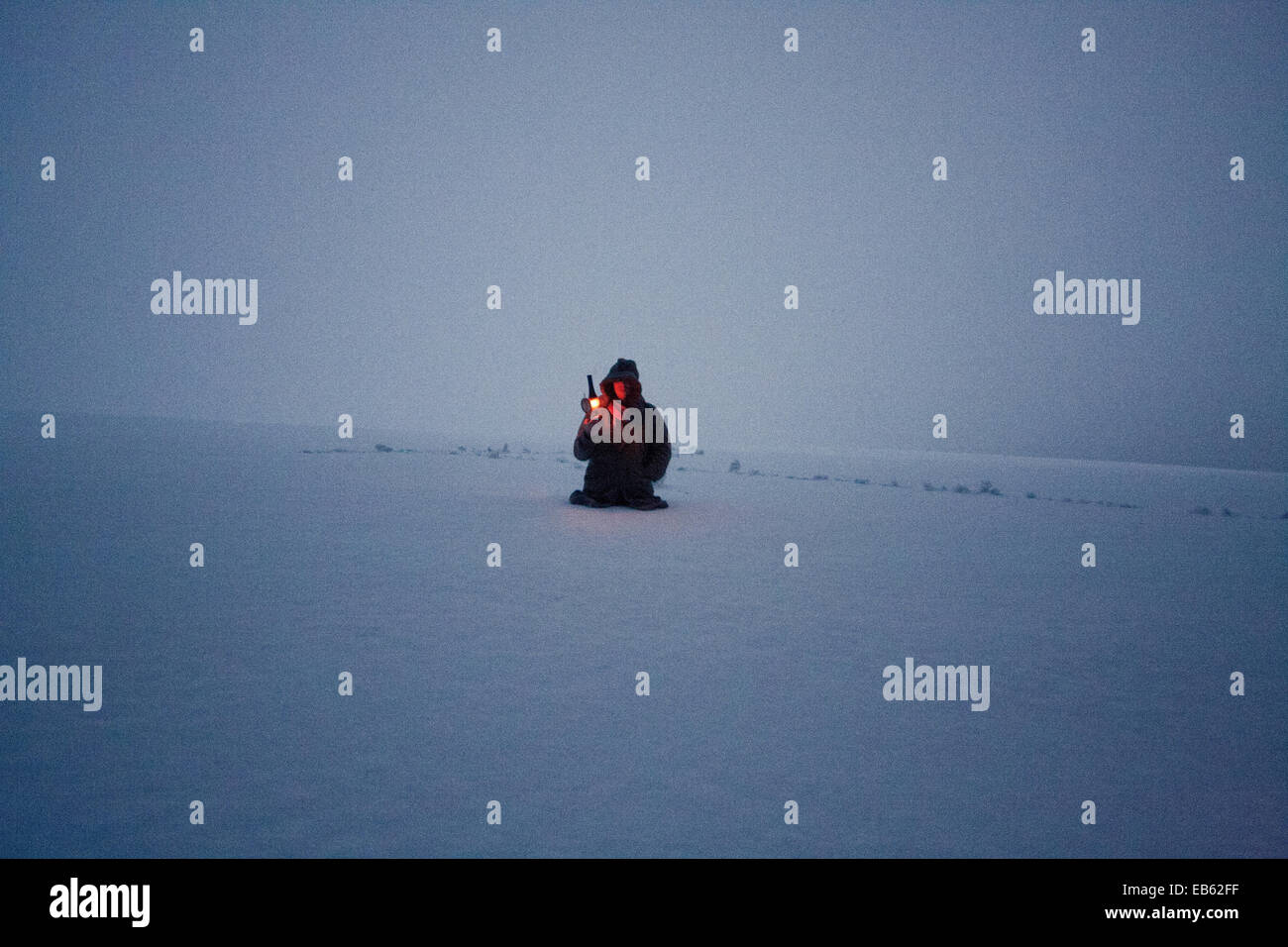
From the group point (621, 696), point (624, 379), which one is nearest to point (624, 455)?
point (624, 379)

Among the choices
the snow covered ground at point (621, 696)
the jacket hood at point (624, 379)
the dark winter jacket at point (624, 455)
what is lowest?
the snow covered ground at point (621, 696)

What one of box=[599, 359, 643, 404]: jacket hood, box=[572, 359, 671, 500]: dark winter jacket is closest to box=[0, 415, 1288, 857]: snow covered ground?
box=[572, 359, 671, 500]: dark winter jacket

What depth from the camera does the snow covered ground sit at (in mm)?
2770

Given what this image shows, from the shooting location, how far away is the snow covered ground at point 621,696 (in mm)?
2770

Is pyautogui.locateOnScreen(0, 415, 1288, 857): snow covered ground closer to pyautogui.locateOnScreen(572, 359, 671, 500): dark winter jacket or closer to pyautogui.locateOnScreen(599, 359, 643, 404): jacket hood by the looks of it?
pyautogui.locateOnScreen(572, 359, 671, 500): dark winter jacket

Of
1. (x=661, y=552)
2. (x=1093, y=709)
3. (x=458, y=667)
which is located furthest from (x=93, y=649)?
(x=1093, y=709)

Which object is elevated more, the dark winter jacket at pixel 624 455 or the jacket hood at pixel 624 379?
the jacket hood at pixel 624 379

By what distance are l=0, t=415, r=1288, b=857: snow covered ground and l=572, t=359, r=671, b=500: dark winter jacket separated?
6.85 feet

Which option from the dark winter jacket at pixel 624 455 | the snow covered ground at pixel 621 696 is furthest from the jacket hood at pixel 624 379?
the snow covered ground at pixel 621 696

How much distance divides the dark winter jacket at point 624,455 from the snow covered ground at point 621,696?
209 cm

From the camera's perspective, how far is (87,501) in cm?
995

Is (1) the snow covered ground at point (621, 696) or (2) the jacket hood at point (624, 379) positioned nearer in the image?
(1) the snow covered ground at point (621, 696)

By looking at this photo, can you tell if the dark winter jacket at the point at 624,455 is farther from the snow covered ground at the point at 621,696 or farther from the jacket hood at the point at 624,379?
the snow covered ground at the point at 621,696

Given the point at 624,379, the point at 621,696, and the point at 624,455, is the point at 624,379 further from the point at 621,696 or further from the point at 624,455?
the point at 621,696
